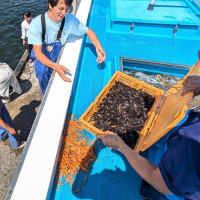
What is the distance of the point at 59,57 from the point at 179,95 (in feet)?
7.09

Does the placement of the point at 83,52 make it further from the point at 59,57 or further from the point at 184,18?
the point at 184,18

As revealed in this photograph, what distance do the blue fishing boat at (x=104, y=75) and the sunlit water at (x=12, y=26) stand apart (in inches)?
227

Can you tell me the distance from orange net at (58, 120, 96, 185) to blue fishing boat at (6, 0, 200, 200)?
0.27ft

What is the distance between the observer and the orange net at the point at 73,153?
203 cm

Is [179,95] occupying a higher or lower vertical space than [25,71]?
higher

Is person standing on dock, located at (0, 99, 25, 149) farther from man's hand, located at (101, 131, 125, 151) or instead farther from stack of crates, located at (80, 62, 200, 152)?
man's hand, located at (101, 131, 125, 151)

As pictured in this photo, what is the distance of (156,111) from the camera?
2623 mm

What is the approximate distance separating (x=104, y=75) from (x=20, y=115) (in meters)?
3.24

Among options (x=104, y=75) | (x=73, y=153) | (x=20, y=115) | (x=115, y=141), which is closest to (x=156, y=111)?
(x=115, y=141)

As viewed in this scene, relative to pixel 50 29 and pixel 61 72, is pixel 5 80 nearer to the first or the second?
pixel 50 29

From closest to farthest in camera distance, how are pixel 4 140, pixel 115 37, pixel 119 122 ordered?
pixel 119 122
pixel 4 140
pixel 115 37

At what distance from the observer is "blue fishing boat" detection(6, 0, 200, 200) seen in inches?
67.5

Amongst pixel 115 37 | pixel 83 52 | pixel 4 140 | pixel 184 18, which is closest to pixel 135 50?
pixel 115 37

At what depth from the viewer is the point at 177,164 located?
3.14 ft
